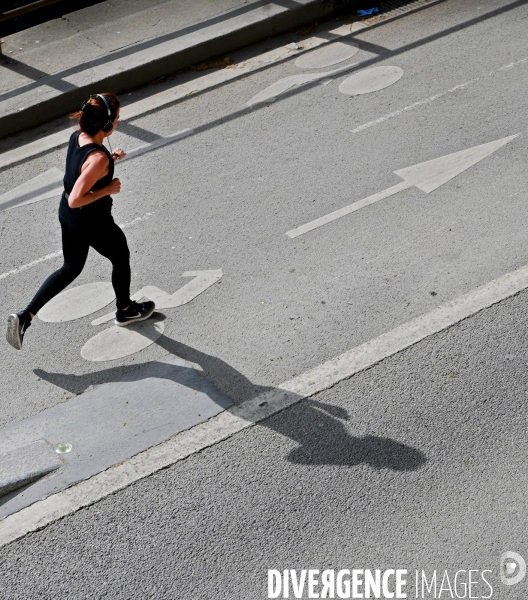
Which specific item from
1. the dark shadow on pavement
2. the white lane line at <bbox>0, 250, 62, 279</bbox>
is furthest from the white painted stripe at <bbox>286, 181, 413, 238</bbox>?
the white lane line at <bbox>0, 250, 62, 279</bbox>

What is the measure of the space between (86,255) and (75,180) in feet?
2.23

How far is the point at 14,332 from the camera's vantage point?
18.4 feet

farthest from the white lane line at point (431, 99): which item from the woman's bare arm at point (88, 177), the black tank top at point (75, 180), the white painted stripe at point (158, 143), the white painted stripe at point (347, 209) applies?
the woman's bare arm at point (88, 177)

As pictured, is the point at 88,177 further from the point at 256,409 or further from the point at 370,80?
the point at 370,80

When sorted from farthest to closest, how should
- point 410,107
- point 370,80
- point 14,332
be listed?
point 370,80 < point 410,107 < point 14,332

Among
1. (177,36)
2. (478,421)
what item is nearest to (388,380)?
(478,421)

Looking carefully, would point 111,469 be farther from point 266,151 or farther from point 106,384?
point 266,151

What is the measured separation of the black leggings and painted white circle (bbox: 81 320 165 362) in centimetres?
21

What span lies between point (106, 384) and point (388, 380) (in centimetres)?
191

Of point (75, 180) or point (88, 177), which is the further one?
point (75, 180)

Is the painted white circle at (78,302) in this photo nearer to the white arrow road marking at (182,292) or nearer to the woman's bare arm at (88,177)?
the white arrow road marking at (182,292)

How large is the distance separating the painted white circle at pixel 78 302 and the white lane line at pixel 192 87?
105 inches

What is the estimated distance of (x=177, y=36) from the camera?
10133mm

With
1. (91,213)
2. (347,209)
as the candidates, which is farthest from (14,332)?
(347,209)
